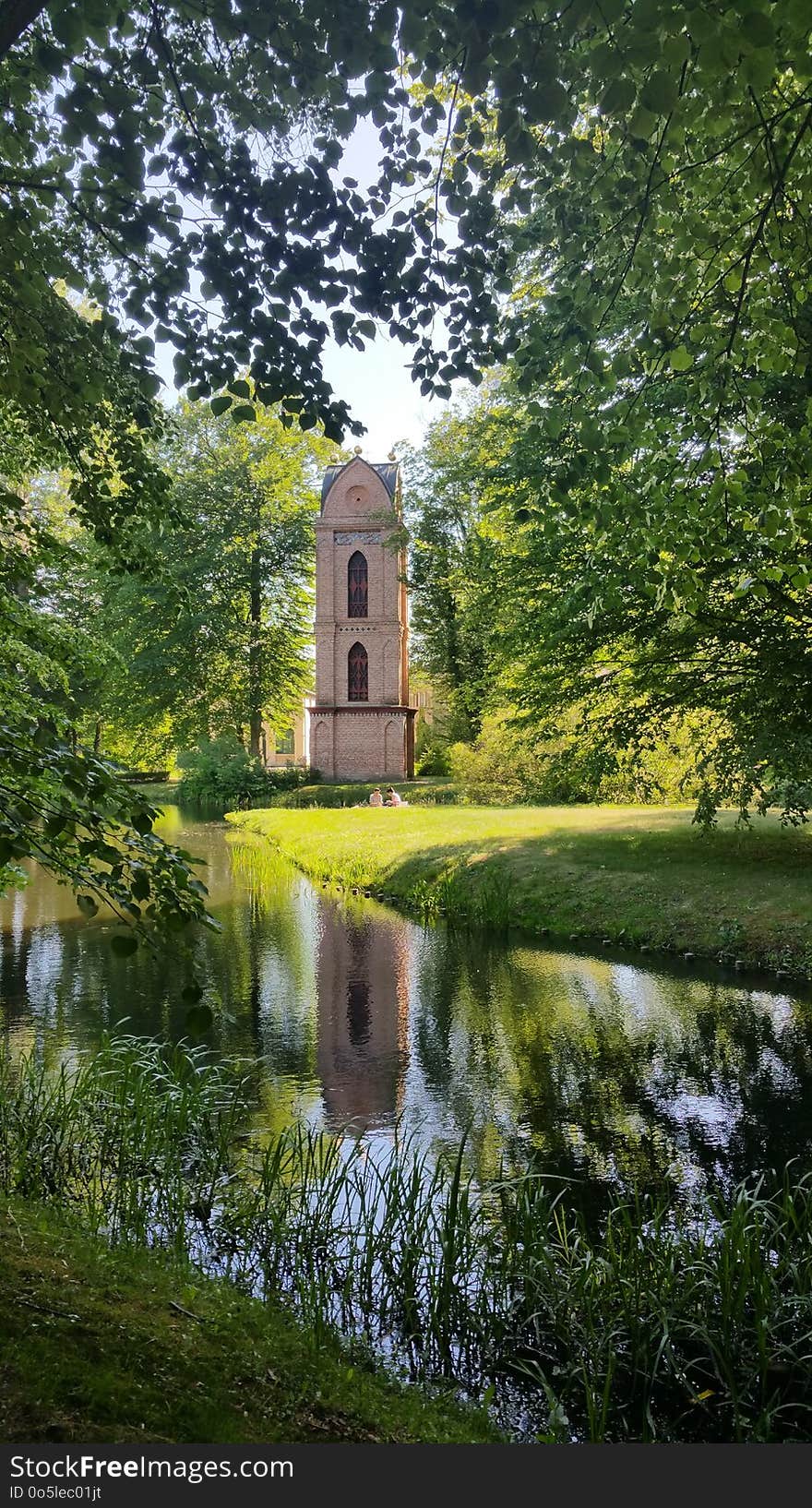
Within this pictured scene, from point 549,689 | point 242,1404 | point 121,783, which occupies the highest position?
point 549,689

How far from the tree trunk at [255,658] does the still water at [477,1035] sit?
26110 millimetres

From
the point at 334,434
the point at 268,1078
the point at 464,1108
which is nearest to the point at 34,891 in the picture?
the point at 268,1078

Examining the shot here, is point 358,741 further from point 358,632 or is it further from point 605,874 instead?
point 605,874

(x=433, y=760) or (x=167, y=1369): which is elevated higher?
(x=433, y=760)

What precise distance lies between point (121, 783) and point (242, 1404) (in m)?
2.23

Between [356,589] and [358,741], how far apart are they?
279 inches

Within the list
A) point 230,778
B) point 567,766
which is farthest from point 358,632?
point 567,766

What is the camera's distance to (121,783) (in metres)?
3.34

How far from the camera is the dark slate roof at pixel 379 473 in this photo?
44406 millimetres

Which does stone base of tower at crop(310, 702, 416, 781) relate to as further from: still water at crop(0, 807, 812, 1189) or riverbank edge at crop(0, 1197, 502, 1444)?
riverbank edge at crop(0, 1197, 502, 1444)

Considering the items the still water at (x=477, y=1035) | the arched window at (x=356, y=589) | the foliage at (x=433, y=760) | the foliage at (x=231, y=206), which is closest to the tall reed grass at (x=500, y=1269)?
the still water at (x=477, y=1035)

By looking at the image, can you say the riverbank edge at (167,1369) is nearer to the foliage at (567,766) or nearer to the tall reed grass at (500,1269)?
the tall reed grass at (500,1269)

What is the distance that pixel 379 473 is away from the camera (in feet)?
148

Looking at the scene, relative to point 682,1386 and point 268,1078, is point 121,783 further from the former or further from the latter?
point 268,1078
